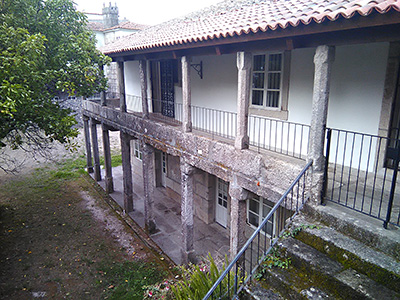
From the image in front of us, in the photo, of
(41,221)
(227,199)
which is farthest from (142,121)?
(41,221)

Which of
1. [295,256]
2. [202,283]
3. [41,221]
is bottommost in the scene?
[41,221]

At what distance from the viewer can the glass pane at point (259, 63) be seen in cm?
745

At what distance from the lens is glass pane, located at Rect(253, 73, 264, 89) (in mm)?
7527

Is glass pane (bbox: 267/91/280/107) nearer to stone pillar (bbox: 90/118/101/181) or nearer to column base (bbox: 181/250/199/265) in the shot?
column base (bbox: 181/250/199/265)

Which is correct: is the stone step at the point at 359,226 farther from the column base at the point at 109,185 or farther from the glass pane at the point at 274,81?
the column base at the point at 109,185

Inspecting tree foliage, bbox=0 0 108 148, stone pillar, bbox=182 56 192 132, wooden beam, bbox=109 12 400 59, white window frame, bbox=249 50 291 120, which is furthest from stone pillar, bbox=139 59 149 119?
wooden beam, bbox=109 12 400 59

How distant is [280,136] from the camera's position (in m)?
7.26

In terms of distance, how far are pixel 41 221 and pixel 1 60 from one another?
287 inches

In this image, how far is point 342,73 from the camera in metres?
6.05

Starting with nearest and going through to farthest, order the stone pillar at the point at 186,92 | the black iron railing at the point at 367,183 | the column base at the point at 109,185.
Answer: the black iron railing at the point at 367,183 < the stone pillar at the point at 186,92 < the column base at the point at 109,185

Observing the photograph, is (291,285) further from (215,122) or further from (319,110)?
(215,122)

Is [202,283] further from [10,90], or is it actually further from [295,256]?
[10,90]

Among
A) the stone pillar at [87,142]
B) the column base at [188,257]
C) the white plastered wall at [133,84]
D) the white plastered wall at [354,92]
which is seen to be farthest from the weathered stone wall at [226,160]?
the stone pillar at [87,142]

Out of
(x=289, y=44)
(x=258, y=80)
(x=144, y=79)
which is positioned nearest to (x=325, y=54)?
(x=289, y=44)
